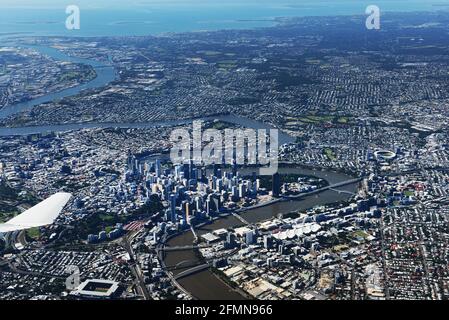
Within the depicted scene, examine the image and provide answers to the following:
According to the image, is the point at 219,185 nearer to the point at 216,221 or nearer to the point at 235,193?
the point at 235,193

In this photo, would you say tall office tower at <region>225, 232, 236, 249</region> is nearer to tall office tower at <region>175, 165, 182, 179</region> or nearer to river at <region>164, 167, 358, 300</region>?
river at <region>164, 167, 358, 300</region>

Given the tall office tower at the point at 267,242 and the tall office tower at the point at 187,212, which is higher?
the tall office tower at the point at 187,212

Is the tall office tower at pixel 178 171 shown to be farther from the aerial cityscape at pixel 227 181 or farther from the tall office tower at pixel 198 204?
the tall office tower at pixel 198 204

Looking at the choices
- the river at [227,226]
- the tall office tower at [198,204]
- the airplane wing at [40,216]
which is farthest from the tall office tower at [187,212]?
the airplane wing at [40,216]

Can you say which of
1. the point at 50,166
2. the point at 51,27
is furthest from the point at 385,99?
the point at 51,27
